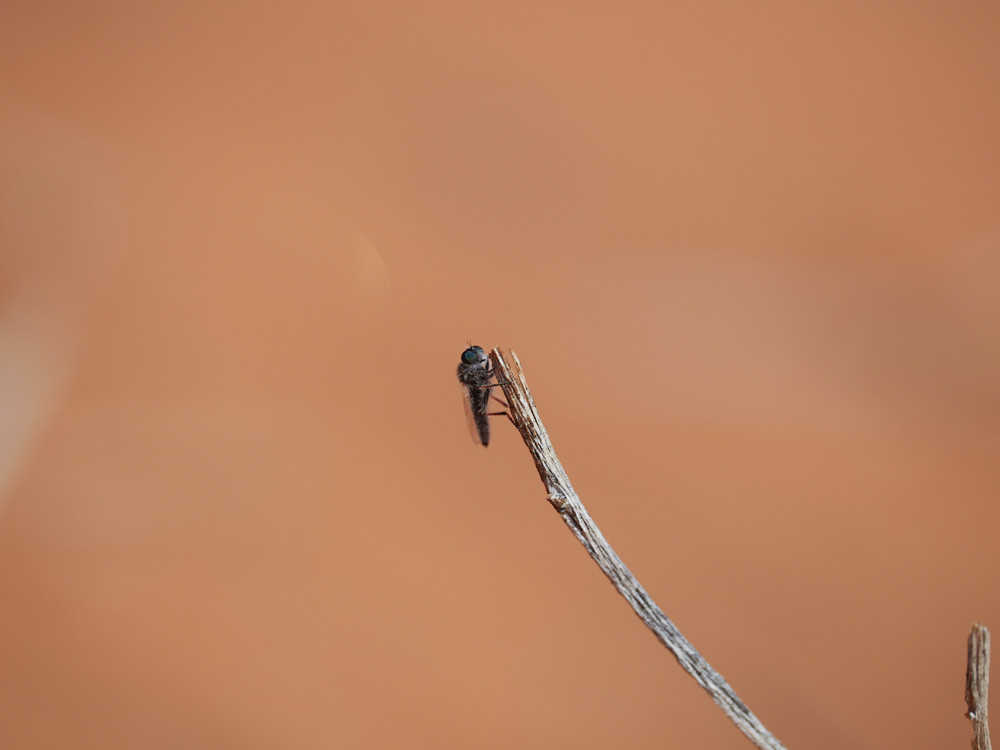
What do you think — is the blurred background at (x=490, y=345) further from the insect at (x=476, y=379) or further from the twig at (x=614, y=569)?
the twig at (x=614, y=569)

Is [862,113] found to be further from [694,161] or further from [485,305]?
[485,305]

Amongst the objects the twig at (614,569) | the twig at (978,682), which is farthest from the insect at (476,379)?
the twig at (978,682)

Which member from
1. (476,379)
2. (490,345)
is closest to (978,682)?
(476,379)

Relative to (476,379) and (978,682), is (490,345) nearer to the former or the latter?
(476,379)

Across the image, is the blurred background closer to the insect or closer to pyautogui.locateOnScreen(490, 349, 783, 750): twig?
the insect

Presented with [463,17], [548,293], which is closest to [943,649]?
[548,293]

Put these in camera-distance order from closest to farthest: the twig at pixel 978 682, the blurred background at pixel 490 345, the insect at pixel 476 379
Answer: the twig at pixel 978 682 → the insect at pixel 476 379 → the blurred background at pixel 490 345
